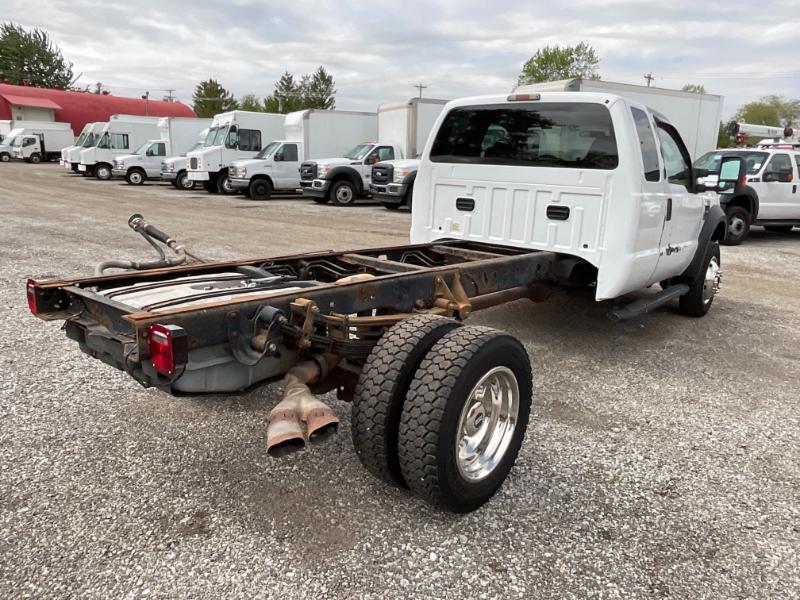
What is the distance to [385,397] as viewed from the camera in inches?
107

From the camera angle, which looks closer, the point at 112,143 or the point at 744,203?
the point at 744,203

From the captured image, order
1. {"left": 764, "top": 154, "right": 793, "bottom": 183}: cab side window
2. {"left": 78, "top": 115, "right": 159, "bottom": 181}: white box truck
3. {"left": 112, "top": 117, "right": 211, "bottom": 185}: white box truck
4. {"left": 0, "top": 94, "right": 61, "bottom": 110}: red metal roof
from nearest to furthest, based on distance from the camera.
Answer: {"left": 764, "top": 154, "right": 793, "bottom": 183}: cab side window
{"left": 112, "top": 117, "right": 211, "bottom": 185}: white box truck
{"left": 78, "top": 115, "right": 159, "bottom": 181}: white box truck
{"left": 0, "top": 94, "right": 61, "bottom": 110}: red metal roof

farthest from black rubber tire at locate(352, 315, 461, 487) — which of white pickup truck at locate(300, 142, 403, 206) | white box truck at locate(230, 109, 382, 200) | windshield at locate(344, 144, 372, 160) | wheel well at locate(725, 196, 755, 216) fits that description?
white box truck at locate(230, 109, 382, 200)

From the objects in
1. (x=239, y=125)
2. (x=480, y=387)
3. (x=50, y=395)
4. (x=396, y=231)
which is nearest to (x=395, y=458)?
(x=480, y=387)

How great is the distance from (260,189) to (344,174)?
3.28 meters

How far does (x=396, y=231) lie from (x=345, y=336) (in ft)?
34.6

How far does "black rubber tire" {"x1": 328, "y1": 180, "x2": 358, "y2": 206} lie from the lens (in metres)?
19.6

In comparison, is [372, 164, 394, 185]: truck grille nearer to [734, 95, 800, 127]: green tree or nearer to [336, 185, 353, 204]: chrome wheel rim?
[336, 185, 353, 204]: chrome wheel rim

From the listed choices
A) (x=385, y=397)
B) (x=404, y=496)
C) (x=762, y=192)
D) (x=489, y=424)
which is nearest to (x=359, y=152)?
(x=762, y=192)

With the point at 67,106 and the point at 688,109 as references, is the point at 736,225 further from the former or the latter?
the point at 67,106

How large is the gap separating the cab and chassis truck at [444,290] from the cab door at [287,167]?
630 inches

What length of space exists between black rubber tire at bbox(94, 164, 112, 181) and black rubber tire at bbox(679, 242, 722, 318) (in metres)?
28.3

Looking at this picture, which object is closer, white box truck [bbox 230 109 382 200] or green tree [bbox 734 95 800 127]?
white box truck [bbox 230 109 382 200]

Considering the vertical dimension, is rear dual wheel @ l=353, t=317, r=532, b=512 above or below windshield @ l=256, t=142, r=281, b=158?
below
